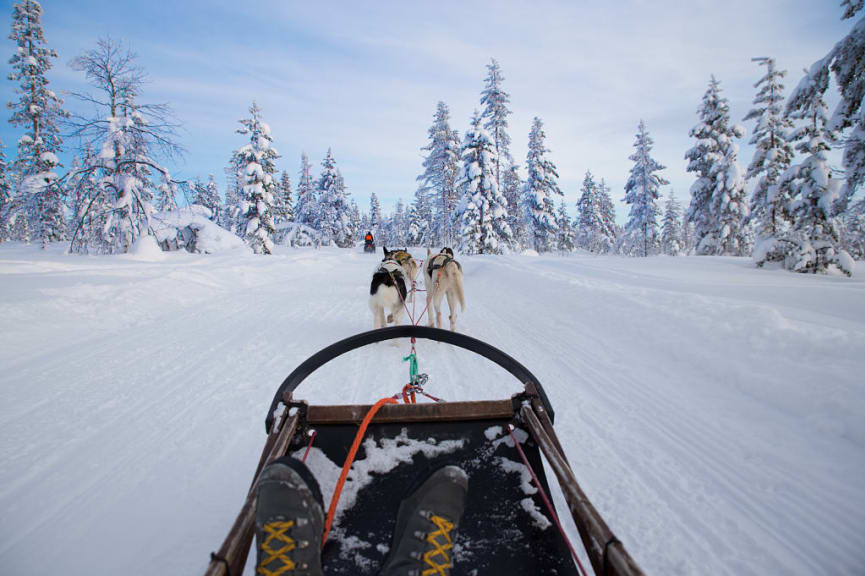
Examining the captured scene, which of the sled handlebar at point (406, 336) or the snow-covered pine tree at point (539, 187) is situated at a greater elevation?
the snow-covered pine tree at point (539, 187)

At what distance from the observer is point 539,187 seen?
31969 millimetres

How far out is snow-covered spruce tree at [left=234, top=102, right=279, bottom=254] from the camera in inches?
1061

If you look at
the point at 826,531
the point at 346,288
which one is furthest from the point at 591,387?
the point at 346,288

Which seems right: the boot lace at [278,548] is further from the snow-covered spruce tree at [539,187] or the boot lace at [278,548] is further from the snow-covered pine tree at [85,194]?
the snow-covered spruce tree at [539,187]

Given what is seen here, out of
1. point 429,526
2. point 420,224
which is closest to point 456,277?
point 429,526

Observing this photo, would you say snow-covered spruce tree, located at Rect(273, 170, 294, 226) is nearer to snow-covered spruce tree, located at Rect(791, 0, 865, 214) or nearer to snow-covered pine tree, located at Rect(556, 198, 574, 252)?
snow-covered pine tree, located at Rect(556, 198, 574, 252)

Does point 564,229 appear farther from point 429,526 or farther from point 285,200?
point 429,526

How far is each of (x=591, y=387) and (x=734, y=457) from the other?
1429 mm

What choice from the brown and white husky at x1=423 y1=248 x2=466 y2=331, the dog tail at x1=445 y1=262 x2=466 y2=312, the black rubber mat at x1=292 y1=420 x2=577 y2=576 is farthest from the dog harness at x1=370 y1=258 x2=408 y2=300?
the black rubber mat at x1=292 y1=420 x2=577 y2=576

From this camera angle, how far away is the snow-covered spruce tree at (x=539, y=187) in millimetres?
31406

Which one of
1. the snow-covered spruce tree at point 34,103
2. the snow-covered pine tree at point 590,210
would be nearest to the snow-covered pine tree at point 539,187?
the snow-covered pine tree at point 590,210

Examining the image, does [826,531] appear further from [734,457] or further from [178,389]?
[178,389]

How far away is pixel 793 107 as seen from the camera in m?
8.59

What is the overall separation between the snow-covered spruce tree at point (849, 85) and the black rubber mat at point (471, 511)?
440 inches
